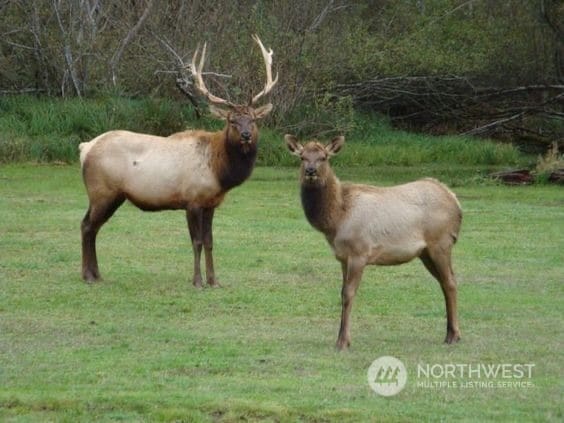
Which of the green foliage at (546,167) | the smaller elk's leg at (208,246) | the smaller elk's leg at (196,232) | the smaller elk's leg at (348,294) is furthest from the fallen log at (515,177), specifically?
the smaller elk's leg at (348,294)

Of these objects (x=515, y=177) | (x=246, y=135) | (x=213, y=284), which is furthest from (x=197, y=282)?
(x=515, y=177)

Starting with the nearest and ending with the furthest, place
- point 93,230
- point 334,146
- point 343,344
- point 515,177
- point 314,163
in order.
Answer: point 343,344
point 314,163
point 334,146
point 93,230
point 515,177

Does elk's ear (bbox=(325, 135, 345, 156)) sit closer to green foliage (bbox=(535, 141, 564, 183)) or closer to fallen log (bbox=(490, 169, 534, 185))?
fallen log (bbox=(490, 169, 534, 185))

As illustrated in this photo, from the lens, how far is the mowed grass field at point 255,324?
317 inches

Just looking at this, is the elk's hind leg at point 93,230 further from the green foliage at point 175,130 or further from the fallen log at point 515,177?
the fallen log at point 515,177

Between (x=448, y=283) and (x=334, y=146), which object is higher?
(x=334, y=146)

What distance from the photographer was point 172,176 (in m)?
13.1

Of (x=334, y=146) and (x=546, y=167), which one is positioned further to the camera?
(x=546, y=167)

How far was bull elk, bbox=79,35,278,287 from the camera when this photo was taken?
1312 cm

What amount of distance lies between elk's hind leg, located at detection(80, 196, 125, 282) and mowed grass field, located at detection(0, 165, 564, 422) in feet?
0.58

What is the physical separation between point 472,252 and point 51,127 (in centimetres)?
1175

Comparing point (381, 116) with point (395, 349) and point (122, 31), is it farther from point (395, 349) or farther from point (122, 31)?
point (395, 349)

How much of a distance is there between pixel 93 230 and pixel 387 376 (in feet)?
17.7

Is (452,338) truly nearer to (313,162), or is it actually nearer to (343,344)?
(343,344)
